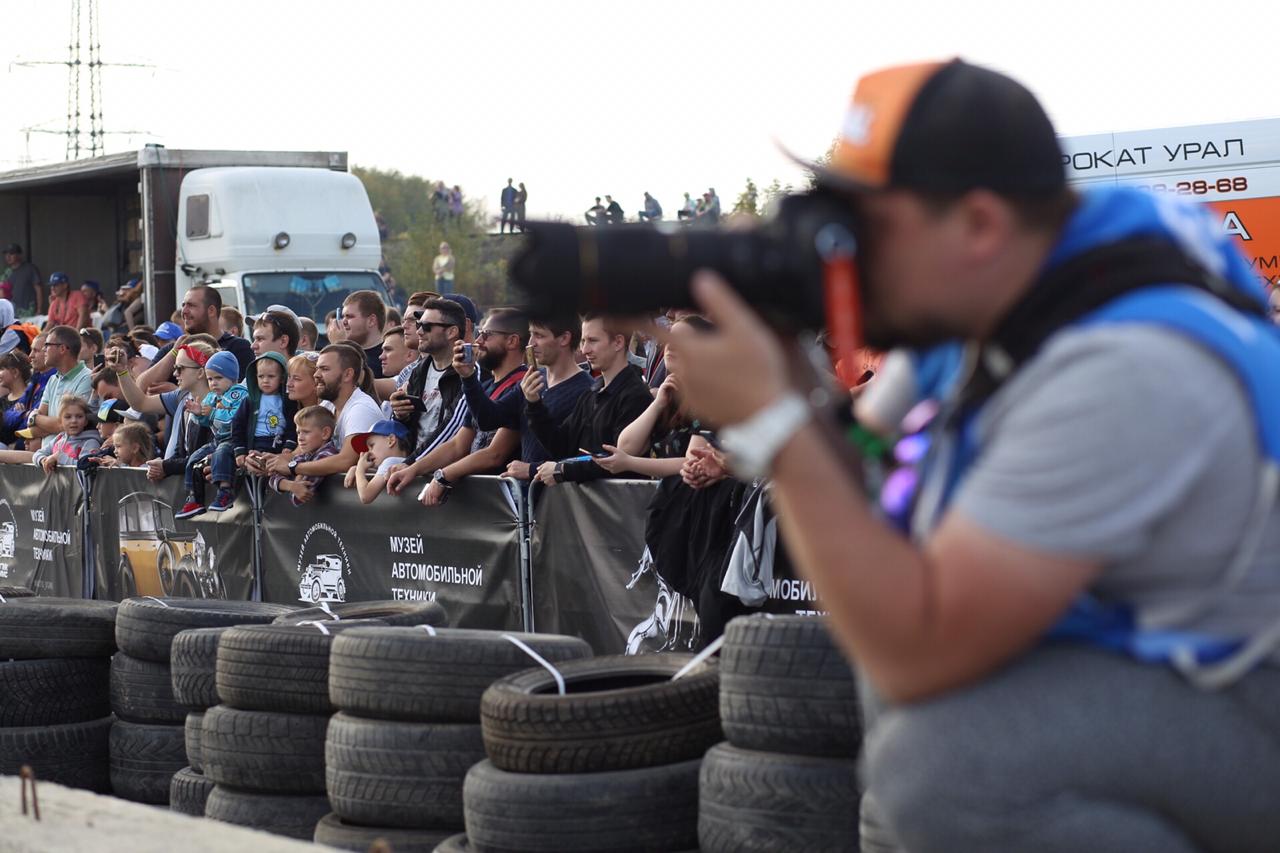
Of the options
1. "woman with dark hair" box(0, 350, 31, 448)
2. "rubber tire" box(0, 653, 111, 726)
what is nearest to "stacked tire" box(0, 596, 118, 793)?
"rubber tire" box(0, 653, 111, 726)

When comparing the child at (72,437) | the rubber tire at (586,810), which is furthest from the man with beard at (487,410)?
the child at (72,437)

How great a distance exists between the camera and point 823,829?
4941 millimetres

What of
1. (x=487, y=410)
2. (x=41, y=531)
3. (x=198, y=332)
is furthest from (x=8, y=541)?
(x=487, y=410)

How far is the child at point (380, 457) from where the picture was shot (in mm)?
9859

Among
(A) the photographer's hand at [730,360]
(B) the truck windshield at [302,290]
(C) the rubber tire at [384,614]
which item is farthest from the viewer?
(B) the truck windshield at [302,290]

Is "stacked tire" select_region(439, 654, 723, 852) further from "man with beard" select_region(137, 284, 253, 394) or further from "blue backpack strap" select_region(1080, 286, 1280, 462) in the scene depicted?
"man with beard" select_region(137, 284, 253, 394)

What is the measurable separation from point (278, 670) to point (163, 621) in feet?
5.56

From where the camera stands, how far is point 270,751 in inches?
257

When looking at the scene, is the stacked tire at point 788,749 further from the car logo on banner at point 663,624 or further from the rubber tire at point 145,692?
the rubber tire at point 145,692

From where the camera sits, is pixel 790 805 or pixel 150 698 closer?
pixel 790 805

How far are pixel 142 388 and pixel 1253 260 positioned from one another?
954 cm

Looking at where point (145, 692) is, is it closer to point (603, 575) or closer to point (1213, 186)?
point (603, 575)

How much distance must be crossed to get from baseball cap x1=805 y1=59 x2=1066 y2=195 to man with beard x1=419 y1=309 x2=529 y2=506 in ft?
22.4

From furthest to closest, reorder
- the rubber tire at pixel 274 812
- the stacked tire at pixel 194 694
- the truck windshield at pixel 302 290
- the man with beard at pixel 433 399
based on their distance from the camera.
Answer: the truck windshield at pixel 302 290, the man with beard at pixel 433 399, the stacked tire at pixel 194 694, the rubber tire at pixel 274 812
